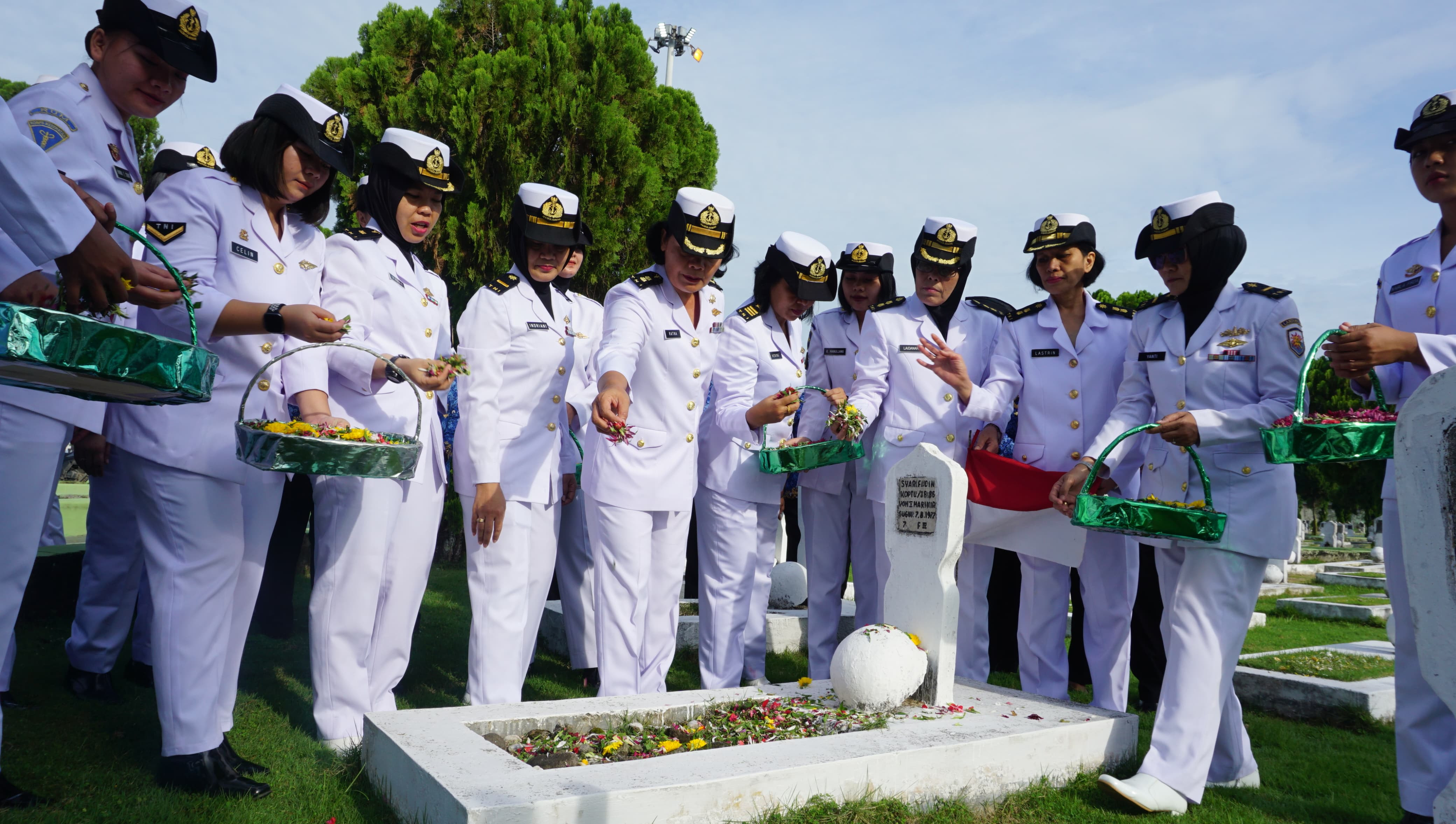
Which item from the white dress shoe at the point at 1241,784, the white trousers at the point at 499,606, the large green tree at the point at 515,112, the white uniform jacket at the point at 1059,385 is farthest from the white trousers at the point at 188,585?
the large green tree at the point at 515,112

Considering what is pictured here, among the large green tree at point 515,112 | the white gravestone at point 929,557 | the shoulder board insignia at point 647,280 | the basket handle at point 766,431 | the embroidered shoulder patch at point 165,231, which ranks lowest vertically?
the white gravestone at point 929,557

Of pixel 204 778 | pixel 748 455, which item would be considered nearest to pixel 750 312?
pixel 748 455

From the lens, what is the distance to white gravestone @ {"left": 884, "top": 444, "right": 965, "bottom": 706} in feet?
15.0

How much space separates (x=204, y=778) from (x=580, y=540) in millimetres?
3123

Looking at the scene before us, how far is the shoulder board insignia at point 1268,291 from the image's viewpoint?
4234 millimetres

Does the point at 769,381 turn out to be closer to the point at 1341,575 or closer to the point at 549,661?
the point at 549,661

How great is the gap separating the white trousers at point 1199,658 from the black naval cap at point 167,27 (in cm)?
437

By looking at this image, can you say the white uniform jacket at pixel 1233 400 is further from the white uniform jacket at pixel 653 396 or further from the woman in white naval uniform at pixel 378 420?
the woman in white naval uniform at pixel 378 420

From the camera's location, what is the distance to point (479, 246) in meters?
12.5

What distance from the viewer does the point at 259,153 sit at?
3701 mm

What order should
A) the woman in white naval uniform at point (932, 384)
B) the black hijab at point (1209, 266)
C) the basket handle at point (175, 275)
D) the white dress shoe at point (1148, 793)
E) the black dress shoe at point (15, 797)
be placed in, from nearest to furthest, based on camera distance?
the basket handle at point (175, 275), the black dress shoe at point (15, 797), the white dress shoe at point (1148, 793), the black hijab at point (1209, 266), the woman in white naval uniform at point (932, 384)

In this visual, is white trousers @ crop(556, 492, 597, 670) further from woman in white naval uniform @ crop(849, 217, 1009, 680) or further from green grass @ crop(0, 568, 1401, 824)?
woman in white naval uniform @ crop(849, 217, 1009, 680)

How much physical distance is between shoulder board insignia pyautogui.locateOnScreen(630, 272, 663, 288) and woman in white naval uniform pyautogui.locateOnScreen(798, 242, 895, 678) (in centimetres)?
138

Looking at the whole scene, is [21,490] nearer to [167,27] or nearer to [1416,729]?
[167,27]
